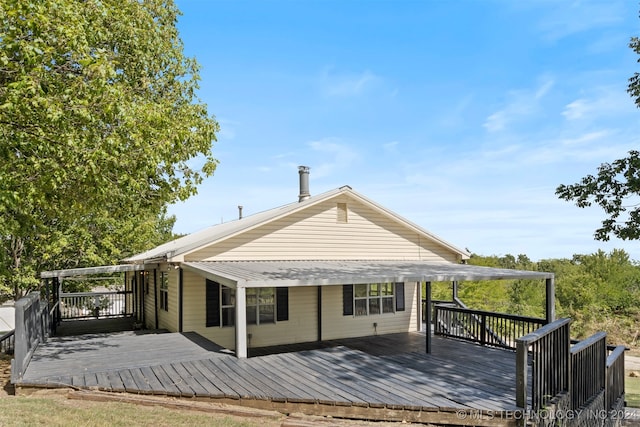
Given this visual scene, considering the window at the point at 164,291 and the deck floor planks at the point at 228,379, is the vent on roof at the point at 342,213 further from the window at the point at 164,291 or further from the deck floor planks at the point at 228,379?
the deck floor planks at the point at 228,379

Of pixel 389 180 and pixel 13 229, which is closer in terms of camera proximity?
pixel 13 229

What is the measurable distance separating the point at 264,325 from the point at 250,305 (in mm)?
721

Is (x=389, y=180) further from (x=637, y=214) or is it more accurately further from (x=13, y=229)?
(x=13, y=229)

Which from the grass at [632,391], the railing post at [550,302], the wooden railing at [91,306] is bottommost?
the grass at [632,391]

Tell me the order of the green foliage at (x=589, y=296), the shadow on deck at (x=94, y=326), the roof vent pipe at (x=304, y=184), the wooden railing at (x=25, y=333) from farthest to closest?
the green foliage at (x=589, y=296)
the roof vent pipe at (x=304, y=184)
the shadow on deck at (x=94, y=326)
the wooden railing at (x=25, y=333)

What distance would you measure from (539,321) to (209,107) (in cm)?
1221

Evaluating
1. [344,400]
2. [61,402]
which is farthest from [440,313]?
[61,402]

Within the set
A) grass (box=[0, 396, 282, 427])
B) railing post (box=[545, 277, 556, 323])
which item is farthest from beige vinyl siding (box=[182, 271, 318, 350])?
railing post (box=[545, 277, 556, 323])

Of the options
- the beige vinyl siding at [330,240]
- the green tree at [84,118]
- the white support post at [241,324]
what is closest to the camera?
the green tree at [84,118]

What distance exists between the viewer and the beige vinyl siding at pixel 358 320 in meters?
12.9

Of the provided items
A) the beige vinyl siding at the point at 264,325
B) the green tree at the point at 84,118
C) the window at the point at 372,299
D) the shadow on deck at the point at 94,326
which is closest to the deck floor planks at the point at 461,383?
the beige vinyl siding at the point at 264,325

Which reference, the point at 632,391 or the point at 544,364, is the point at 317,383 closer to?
the point at 544,364

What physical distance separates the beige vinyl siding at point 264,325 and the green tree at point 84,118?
10.0 feet

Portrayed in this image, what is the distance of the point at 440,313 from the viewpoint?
12.8 metres
